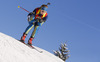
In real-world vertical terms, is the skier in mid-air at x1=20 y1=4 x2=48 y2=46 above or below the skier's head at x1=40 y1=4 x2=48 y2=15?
below

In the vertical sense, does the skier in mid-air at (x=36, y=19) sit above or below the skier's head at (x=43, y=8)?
below

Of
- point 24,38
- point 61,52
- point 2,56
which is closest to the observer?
point 2,56

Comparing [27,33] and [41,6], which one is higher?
[41,6]

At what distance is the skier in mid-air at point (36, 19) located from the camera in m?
9.12

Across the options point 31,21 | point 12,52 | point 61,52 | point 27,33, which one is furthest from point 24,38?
point 61,52

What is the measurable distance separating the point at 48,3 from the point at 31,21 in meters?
1.16

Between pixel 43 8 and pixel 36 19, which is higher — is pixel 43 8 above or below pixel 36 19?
above

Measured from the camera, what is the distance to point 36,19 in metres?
9.21

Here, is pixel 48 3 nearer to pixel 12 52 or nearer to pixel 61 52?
pixel 12 52

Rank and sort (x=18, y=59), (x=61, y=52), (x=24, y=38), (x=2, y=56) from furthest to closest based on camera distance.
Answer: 1. (x=61, y=52)
2. (x=24, y=38)
3. (x=18, y=59)
4. (x=2, y=56)

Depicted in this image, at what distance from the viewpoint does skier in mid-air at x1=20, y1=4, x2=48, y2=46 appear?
29.9ft

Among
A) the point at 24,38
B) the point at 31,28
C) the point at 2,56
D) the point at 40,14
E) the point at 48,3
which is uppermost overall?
the point at 48,3

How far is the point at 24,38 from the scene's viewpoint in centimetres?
898

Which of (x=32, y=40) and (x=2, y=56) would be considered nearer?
(x=2, y=56)
